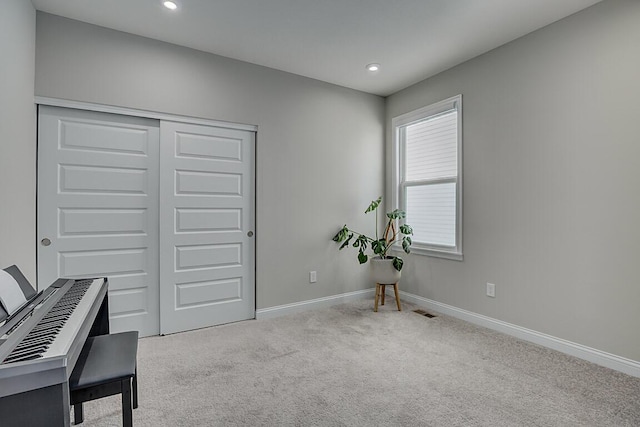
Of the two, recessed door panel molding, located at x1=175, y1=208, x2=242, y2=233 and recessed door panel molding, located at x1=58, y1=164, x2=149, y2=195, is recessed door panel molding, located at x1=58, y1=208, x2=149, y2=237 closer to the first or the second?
recessed door panel molding, located at x1=58, y1=164, x2=149, y2=195

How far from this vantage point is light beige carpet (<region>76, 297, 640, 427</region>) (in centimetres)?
181

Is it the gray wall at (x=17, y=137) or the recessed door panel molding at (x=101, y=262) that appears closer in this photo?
the gray wall at (x=17, y=137)

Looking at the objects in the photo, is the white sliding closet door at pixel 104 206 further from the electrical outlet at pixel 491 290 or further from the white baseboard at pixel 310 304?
the electrical outlet at pixel 491 290

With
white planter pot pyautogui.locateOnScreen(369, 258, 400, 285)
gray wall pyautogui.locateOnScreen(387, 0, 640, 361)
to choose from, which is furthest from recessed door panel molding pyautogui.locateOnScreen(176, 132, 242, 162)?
gray wall pyautogui.locateOnScreen(387, 0, 640, 361)

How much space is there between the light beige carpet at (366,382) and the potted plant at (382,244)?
2.13ft

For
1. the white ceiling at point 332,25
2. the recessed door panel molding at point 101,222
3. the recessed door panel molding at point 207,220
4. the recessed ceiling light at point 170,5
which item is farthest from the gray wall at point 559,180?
the recessed door panel molding at point 101,222

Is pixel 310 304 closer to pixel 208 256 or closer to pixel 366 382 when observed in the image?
pixel 208 256

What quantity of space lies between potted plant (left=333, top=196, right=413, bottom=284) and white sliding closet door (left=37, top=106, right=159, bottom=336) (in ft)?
6.58

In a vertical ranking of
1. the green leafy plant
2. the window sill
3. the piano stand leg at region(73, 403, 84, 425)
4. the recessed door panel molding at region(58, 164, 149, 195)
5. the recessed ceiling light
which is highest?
the recessed ceiling light

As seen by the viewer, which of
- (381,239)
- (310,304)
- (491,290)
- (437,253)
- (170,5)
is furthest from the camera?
(381,239)

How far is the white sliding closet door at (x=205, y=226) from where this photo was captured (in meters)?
3.01

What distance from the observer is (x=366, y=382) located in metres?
2.17

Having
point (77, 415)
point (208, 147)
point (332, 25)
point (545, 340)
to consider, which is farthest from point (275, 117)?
point (545, 340)

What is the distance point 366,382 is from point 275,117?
2626mm
